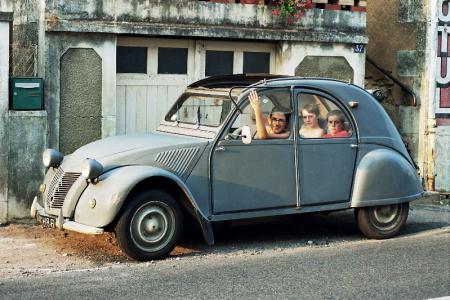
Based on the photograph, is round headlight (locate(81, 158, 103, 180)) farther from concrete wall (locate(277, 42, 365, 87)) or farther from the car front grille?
concrete wall (locate(277, 42, 365, 87))

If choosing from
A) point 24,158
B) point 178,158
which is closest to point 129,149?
point 178,158

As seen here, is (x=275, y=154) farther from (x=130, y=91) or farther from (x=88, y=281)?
(x=130, y=91)

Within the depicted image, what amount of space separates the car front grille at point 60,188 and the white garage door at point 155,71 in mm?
2891

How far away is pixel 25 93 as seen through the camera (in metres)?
11.0

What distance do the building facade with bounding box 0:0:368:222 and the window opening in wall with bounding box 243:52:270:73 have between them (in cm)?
1

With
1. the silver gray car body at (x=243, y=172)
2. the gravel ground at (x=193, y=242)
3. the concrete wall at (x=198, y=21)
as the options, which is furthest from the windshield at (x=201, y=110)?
the concrete wall at (x=198, y=21)

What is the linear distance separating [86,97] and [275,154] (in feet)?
10.7

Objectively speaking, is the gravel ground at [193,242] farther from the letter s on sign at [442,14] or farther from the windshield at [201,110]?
the letter s on sign at [442,14]

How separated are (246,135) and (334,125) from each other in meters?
1.30

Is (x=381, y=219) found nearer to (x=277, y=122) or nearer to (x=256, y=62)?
(x=277, y=122)

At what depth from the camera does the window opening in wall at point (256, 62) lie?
1292cm

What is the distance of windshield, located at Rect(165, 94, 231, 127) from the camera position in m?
Answer: 9.39

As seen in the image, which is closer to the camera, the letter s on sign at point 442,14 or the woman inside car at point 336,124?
the woman inside car at point 336,124

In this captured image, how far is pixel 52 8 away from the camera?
436 inches
